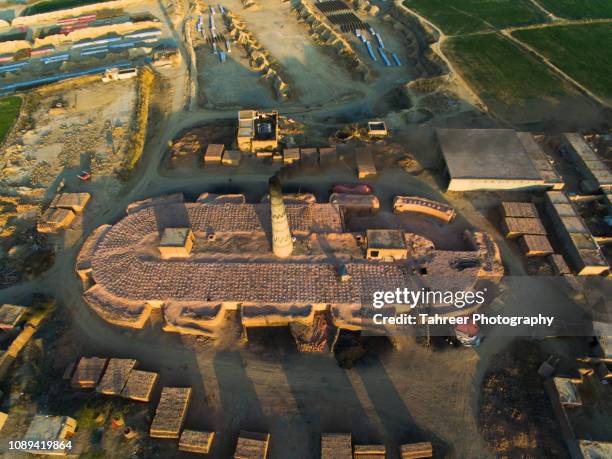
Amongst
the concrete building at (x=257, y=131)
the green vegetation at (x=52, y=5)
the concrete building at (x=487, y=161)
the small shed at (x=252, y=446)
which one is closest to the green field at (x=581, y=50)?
the concrete building at (x=487, y=161)

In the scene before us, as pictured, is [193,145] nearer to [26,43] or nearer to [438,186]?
[438,186]

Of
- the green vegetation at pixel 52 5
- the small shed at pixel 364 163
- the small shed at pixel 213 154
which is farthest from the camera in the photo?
the green vegetation at pixel 52 5

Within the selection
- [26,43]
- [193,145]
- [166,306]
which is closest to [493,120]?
[193,145]

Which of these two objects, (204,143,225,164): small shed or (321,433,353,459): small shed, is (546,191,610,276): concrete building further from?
(204,143,225,164): small shed

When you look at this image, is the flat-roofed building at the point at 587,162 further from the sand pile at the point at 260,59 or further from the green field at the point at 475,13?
the sand pile at the point at 260,59

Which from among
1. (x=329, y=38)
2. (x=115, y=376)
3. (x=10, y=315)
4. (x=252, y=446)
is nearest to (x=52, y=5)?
(x=329, y=38)
